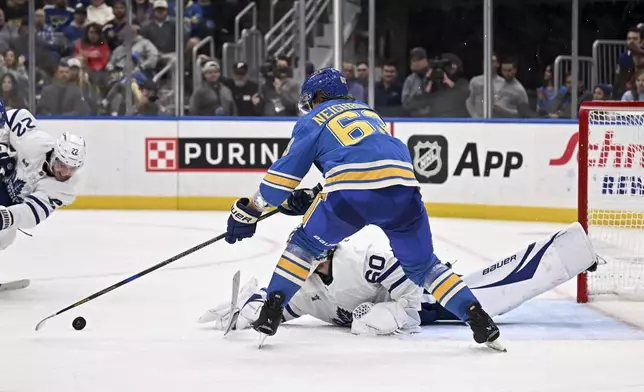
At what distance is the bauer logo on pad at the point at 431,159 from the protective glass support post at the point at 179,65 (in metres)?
2.25

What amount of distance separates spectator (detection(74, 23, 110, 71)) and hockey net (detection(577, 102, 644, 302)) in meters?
5.97

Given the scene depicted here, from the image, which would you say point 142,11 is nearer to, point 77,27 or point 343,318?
point 77,27

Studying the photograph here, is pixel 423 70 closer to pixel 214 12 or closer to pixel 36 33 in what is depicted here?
pixel 214 12

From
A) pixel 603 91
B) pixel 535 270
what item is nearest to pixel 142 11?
pixel 603 91

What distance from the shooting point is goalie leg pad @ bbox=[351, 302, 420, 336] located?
481 cm

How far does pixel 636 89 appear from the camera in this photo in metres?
9.27

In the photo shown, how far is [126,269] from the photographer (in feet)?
23.1

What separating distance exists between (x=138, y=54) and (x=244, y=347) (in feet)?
22.6

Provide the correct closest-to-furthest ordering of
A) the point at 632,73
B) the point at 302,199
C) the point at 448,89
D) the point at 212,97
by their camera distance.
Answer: the point at 302,199, the point at 632,73, the point at 448,89, the point at 212,97

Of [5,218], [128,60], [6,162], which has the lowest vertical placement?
[5,218]

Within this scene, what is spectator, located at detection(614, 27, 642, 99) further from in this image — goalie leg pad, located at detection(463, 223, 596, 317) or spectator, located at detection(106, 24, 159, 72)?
goalie leg pad, located at detection(463, 223, 596, 317)

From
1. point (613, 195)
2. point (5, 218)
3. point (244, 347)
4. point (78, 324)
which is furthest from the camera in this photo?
point (613, 195)

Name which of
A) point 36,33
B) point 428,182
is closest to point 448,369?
point 428,182

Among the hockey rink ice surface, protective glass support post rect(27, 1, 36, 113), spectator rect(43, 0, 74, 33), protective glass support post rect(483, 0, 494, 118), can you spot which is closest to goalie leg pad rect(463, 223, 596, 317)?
the hockey rink ice surface
